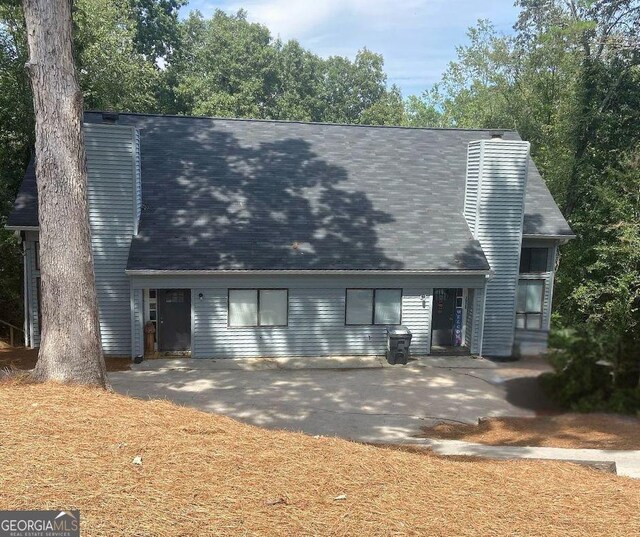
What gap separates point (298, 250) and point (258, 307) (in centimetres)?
207

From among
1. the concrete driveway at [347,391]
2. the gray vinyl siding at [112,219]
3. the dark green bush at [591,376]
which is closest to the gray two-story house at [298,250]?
the gray vinyl siding at [112,219]

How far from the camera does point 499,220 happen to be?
1794 centimetres

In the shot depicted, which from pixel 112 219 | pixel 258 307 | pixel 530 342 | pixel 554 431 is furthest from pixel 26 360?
pixel 530 342

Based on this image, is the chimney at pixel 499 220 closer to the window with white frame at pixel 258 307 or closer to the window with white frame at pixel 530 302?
the window with white frame at pixel 530 302

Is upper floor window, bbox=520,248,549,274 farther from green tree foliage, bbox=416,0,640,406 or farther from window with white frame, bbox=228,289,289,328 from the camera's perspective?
window with white frame, bbox=228,289,289,328

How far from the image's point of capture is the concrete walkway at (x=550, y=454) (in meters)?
8.16

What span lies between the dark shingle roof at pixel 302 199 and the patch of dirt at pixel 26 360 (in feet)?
9.26

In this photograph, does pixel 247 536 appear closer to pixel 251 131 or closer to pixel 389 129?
pixel 251 131

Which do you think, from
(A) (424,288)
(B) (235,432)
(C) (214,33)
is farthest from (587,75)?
(C) (214,33)

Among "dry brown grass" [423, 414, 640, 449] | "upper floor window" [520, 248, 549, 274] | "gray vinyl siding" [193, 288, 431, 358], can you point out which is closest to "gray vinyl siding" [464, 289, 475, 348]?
"gray vinyl siding" [193, 288, 431, 358]

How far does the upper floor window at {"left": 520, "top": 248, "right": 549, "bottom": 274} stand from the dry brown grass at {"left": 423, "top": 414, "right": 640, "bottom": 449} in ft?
23.3

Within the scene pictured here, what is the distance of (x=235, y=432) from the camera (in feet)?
22.7

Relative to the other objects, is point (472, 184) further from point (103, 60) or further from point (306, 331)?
point (103, 60)

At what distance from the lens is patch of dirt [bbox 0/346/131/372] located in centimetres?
1519
